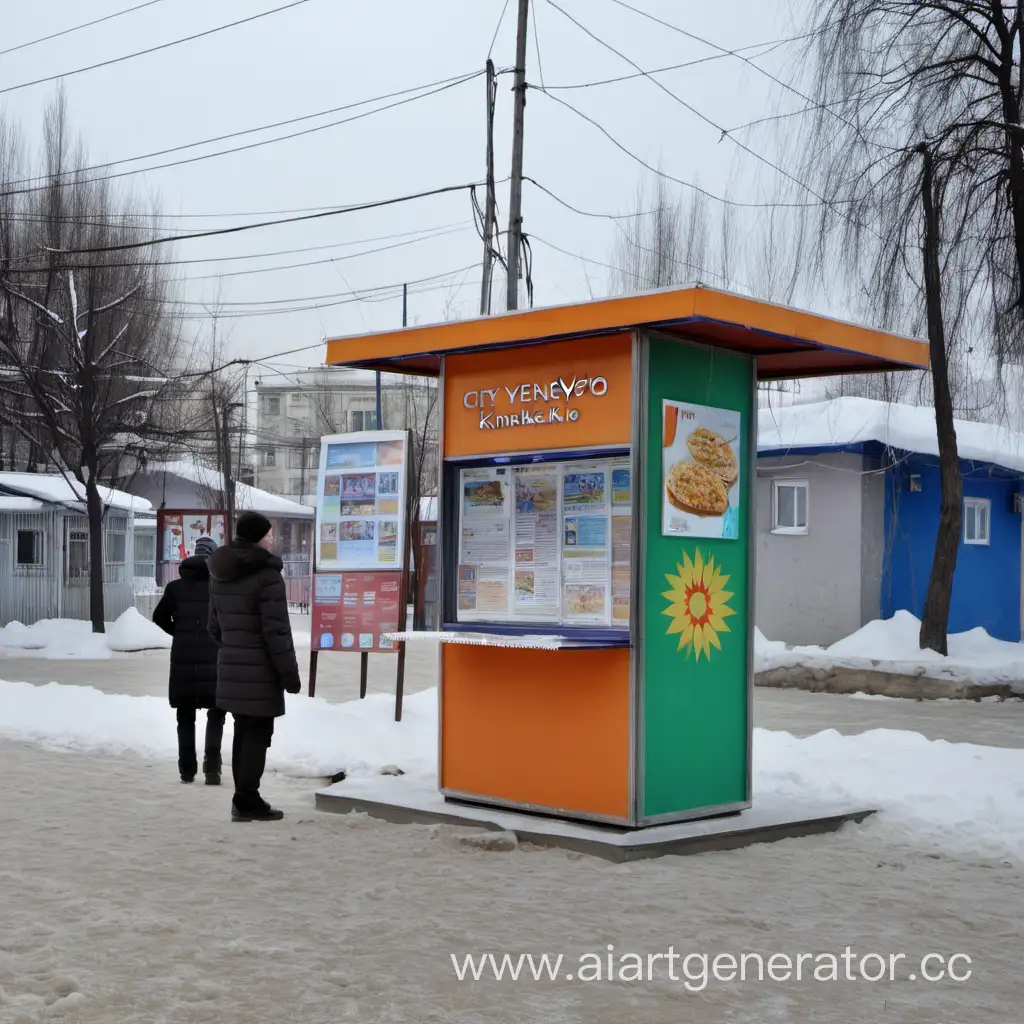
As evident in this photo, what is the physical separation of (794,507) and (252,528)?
1539 cm

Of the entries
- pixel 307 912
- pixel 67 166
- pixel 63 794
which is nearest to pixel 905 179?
pixel 63 794

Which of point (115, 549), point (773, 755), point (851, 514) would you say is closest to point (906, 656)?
point (851, 514)

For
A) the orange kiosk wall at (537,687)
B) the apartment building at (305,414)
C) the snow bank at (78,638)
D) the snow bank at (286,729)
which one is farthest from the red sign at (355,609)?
the apartment building at (305,414)

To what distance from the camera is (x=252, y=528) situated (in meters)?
9.10

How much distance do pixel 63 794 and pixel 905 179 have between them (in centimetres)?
1206

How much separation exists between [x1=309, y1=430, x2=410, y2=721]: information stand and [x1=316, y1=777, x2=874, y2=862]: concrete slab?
13.4 ft

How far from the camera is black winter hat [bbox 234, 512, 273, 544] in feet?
Answer: 29.7

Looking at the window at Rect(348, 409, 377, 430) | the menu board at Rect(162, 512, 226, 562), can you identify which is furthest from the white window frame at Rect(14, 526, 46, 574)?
the window at Rect(348, 409, 377, 430)

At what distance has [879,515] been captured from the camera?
2256 cm

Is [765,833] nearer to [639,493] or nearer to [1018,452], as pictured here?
[639,493]

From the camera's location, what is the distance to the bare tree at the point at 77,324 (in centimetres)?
2695

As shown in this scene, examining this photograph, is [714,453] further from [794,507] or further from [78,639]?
[78,639]

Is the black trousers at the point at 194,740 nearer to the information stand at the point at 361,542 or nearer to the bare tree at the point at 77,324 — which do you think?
the information stand at the point at 361,542

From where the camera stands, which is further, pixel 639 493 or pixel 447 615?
pixel 447 615
